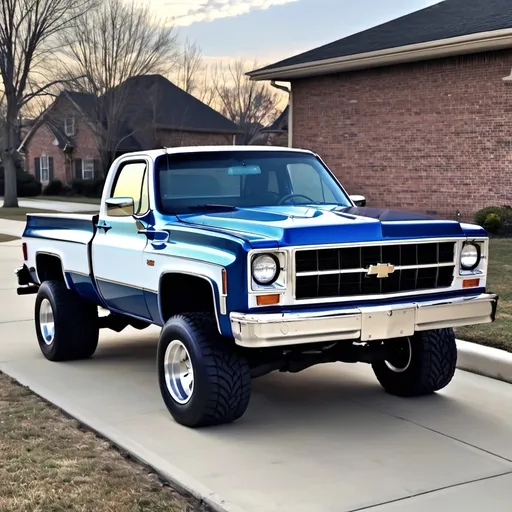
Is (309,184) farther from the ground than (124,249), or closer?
farther from the ground

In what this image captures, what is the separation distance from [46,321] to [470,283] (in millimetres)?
4064

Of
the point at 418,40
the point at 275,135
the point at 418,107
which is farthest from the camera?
the point at 275,135

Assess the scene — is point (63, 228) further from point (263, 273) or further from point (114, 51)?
point (114, 51)

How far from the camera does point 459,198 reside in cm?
1905

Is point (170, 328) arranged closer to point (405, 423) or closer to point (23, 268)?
point (405, 423)

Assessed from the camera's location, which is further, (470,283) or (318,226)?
(470,283)

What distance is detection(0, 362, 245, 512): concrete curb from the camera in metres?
4.26

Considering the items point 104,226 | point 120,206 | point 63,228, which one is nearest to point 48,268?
point 63,228

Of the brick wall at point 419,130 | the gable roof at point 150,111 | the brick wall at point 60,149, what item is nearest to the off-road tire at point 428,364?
the brick wall at point 419,130

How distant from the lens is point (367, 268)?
534 centimetres

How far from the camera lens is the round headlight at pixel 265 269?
16.4 feet

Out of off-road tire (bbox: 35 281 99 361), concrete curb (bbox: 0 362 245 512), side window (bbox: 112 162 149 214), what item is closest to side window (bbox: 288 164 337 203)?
side window (bbox: 112 162 149 214)

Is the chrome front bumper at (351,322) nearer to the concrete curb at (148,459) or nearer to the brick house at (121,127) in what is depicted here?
the concrete curb at (148,459)

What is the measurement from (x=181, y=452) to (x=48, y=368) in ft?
8.80
